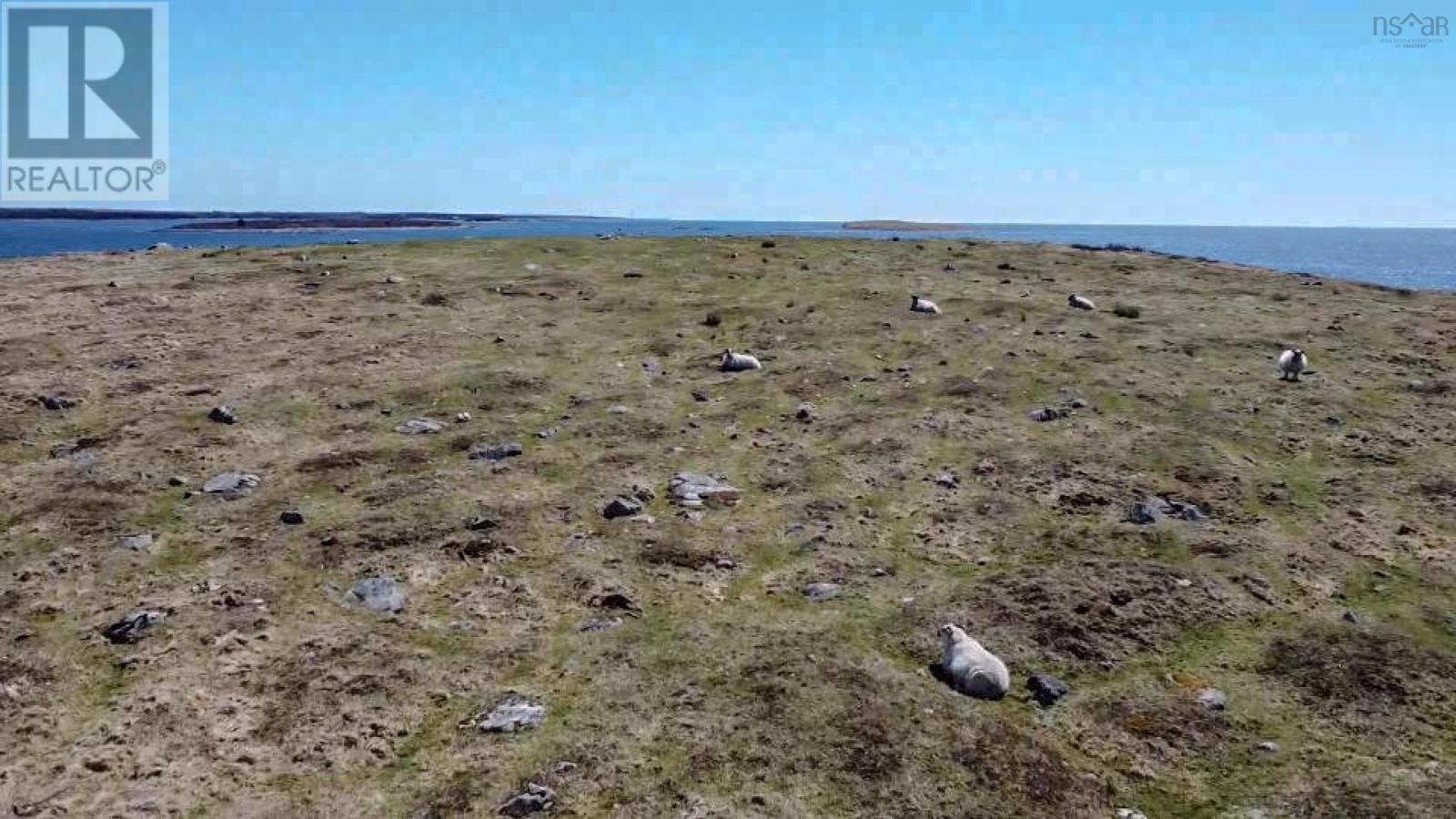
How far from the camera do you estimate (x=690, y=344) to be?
2420 centimetres

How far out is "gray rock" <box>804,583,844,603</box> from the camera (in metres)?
11.3

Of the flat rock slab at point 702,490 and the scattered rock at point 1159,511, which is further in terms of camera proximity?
the flat rock slab at point 702,490

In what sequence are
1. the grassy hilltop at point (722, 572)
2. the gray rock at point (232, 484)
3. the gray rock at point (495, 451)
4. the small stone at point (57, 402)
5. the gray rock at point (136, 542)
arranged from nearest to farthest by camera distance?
the grassy hilltop at point (722, 572) < the gray rock at point (136, 542) < the gray rock at point (232, 484) < the gray rock at point (495, 451) < the small stone at point (57, 402)

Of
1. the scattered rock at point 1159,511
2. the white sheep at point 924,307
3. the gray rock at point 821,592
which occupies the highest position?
the white sheep at point 924,307

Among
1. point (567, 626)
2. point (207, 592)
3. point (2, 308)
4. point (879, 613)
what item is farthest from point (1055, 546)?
point (2, 308)

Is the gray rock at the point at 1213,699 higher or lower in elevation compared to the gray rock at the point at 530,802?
higher

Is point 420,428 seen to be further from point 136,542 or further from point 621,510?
point 621,510

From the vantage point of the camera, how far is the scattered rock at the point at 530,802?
7410 millimetres

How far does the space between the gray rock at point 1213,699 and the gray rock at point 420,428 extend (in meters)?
13.3

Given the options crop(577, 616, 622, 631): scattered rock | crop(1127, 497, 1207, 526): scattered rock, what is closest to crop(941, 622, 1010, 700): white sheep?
crop(577, 616, 622, 631): scattered rock

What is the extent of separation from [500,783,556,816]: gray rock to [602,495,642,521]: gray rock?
6095 millimetres

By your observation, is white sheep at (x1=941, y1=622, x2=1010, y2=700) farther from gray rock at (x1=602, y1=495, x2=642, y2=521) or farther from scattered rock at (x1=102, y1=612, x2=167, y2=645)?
scattered rock at (x1=102, y1=612, x2=167, y2=645)

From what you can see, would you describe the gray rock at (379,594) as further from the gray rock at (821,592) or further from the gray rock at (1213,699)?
the gray rock at (1213,699)

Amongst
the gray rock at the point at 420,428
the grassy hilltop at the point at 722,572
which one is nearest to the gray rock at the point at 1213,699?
the grassy hilltop at the point at 722,572
